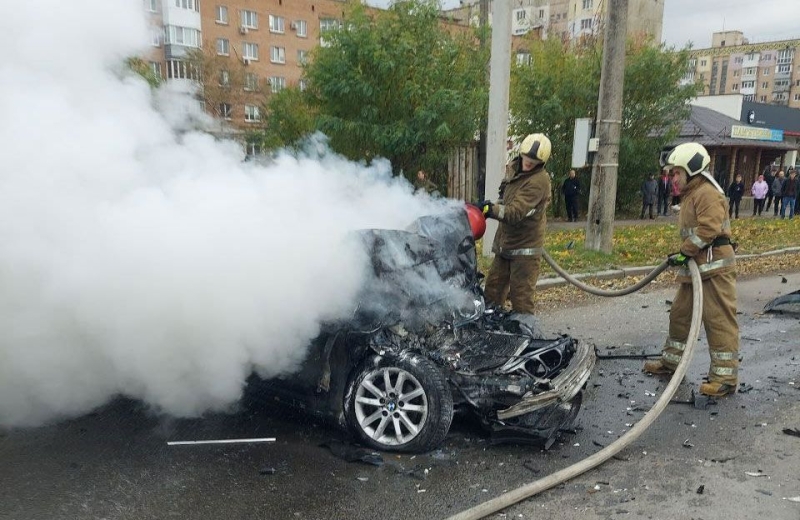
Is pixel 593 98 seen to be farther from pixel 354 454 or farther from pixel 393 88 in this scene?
pixel 354 454

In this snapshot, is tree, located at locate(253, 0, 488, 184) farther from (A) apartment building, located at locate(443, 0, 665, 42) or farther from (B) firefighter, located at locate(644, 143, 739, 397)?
(A) apartment building, located at locate(443, 0, 665, 42)

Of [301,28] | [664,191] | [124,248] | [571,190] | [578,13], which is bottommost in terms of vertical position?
[664,191]

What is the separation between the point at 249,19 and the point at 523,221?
45401 mm

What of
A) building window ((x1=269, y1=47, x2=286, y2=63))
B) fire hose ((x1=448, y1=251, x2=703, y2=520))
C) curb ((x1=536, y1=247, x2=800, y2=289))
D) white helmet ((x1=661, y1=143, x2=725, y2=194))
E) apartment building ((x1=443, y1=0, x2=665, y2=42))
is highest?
apartment building ((x1=443, y1=0, x2=665, y2=42))

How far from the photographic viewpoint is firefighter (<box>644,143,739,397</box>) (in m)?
5.17

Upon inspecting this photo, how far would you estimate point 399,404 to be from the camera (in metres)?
3.98

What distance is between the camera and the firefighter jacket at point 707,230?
5.18 m

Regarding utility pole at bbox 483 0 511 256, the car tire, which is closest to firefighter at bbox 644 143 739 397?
the car tire

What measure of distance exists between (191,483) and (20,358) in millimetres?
1480

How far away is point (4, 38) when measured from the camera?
153 inches

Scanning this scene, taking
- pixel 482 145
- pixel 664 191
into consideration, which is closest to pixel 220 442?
pixel 482 145

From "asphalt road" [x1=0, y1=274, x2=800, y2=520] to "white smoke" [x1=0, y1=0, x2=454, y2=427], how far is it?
0.38 metres

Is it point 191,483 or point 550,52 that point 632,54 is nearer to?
point 550,52

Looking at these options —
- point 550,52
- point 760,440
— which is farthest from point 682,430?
point 550,52
